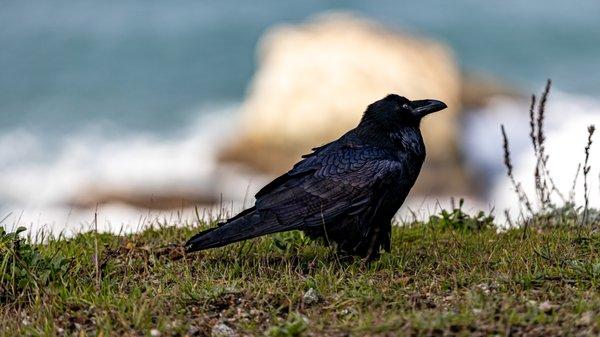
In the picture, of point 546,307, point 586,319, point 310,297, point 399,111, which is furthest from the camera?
point 399,111

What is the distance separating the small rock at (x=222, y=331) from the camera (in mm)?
5629

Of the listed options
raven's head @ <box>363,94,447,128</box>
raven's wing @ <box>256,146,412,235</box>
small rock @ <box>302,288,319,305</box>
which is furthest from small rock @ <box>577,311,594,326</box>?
raven's head @ <box>363,94,447,128</box>

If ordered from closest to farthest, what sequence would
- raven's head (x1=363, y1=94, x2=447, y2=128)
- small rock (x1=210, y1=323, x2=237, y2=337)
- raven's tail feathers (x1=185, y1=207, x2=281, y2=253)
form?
small rock (x1=210, y1=323, x2=237, y2=337)
raven's tail feathers (x1=185, y1=207, x2=281, y2=253)
raven's head (x1=363, y1=94, x2=447, y2=128)

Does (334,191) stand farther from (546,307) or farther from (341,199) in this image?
(546,307)

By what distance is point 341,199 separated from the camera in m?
7.41

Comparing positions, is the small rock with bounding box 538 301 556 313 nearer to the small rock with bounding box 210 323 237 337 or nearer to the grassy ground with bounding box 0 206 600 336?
the grassy ground with bounding box 0 206 600 336

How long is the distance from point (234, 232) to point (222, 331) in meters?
1.63

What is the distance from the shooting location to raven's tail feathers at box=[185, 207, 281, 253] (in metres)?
7.24

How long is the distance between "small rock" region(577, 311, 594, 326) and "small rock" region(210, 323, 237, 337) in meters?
1.96

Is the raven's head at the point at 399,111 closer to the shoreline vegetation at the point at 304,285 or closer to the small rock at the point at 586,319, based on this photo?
the shoreline vegetation at the point at 304,285

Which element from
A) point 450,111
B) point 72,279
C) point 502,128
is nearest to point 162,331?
point 72,279

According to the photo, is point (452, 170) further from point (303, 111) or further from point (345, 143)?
point (345, 143)

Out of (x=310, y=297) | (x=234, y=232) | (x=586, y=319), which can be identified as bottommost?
(x=586, y=319)

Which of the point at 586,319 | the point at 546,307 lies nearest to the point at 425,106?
the point at 546,307
